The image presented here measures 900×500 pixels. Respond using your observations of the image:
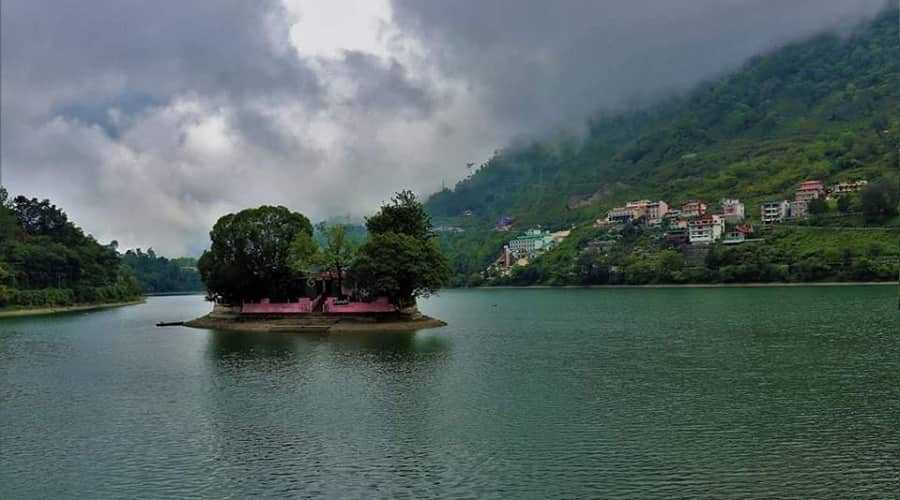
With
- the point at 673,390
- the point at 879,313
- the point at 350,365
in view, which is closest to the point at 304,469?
the point at 673,390

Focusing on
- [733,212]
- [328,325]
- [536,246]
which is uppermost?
[733,212]

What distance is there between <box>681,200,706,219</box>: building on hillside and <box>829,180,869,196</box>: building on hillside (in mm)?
26459

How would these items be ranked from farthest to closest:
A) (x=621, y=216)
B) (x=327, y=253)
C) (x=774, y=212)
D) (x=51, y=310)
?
(x=621, y=216)
(x=774, y=212)
(x=51, y=310)
(x=327, y=253)

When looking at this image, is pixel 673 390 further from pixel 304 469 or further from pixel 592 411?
pixel 304 469

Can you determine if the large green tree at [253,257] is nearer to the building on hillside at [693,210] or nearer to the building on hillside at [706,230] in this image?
the building on hillside at [706,230]

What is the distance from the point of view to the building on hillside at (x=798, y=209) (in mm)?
134500

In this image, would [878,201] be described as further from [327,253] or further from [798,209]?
[327,253]

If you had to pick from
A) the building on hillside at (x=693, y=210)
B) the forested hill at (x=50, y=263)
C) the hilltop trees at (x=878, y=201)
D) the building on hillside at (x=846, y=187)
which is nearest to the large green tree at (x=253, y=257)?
the forested hill at (x=50, y=263)

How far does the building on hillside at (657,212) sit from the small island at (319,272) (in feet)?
362

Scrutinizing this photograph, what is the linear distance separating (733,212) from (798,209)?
13.5 meters

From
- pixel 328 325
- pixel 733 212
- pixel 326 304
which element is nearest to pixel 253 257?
pixel 326 304

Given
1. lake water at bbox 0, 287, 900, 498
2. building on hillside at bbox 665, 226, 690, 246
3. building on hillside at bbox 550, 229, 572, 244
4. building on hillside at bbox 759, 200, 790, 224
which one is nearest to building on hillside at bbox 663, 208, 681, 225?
building on hillside at bbox 665, 226, 690, 246

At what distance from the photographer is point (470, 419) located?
23953mm

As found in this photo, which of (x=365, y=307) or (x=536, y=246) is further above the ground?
(x=536, y=246)
